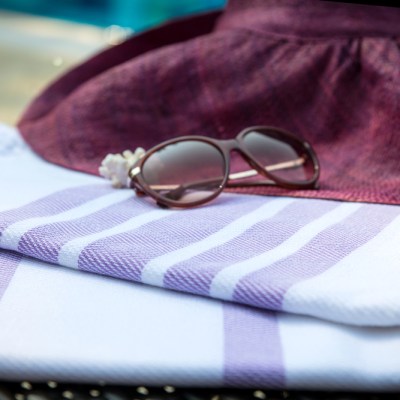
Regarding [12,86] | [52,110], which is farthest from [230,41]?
[12,86]

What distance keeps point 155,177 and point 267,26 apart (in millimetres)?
191

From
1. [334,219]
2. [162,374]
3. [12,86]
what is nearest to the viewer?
[162,374]

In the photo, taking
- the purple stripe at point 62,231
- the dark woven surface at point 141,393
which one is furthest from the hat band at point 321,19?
the dark woven surface at point 141,393

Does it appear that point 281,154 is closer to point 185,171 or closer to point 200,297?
point 185,171

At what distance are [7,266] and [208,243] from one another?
10 centimetres

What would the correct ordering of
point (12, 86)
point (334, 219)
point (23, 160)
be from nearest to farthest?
point (334, 219) < point (23, 160) < point (12, 86)

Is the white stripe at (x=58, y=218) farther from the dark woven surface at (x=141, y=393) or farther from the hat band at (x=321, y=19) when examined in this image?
the hat band at (x=321, y=19)

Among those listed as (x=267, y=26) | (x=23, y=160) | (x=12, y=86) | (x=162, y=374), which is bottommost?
(x=162, y=374)

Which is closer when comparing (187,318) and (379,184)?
(187,318)

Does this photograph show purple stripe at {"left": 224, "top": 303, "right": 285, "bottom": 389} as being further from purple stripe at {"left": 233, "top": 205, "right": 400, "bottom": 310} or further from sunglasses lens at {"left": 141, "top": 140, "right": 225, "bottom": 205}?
sunglasses lens at {"left": 141, "top": 140, "right": 225, "bottom": 205}

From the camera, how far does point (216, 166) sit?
0.47 metres

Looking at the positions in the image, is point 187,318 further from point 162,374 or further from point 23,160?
point 23,160

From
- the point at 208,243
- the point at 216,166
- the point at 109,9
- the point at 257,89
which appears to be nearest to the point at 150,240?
the point at 208,243

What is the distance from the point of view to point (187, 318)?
30 centimetres
